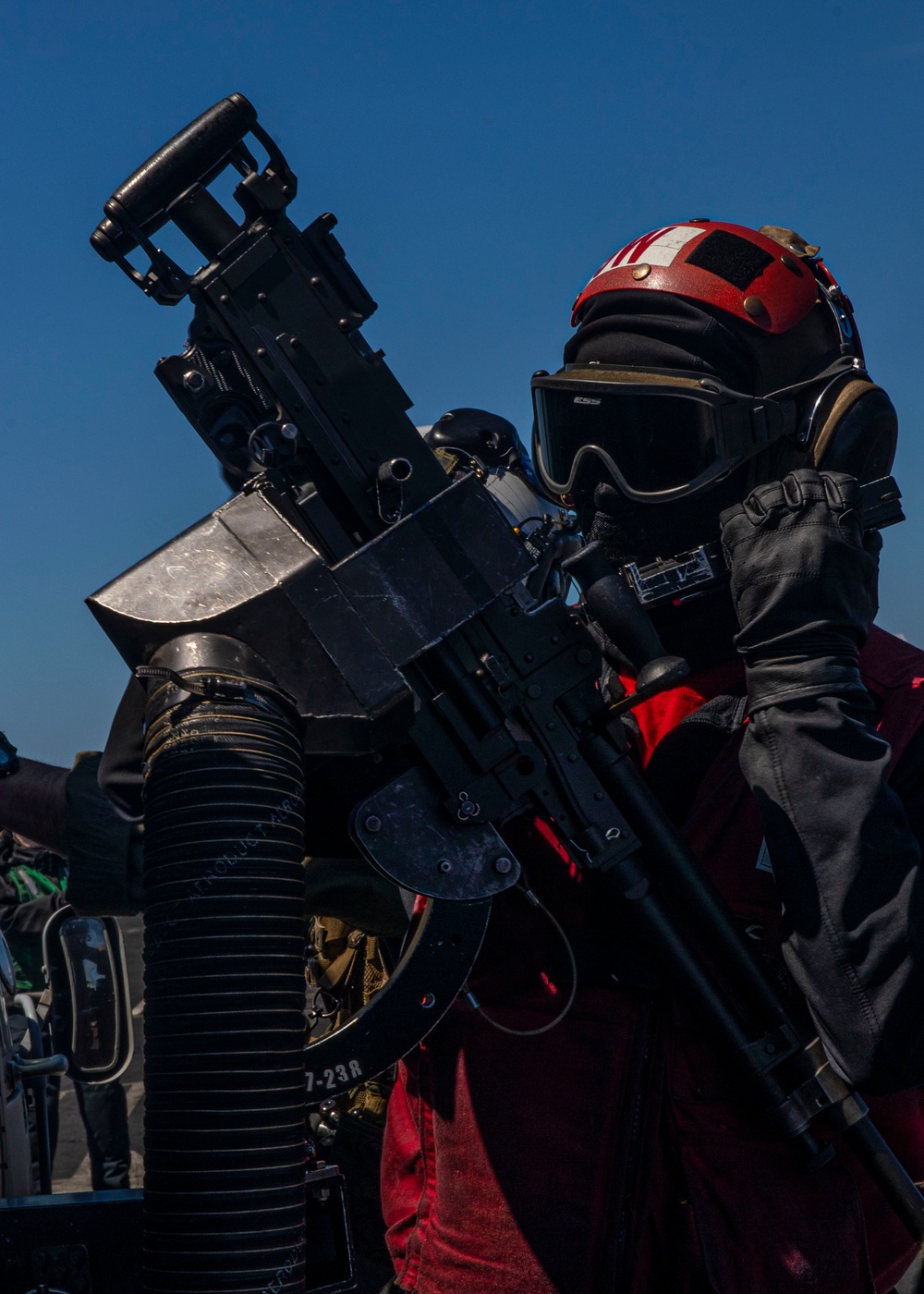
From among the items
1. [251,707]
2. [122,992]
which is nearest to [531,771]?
[251,707]

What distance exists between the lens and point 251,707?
1.68m

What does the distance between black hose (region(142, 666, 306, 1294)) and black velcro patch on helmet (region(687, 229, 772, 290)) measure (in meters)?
1.53

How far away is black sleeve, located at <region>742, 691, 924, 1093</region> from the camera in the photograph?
73.9 inches

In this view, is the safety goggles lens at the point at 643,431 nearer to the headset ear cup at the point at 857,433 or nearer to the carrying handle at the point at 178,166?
the headset ear cup at the point at 857,433

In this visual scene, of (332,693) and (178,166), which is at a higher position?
(178,166)

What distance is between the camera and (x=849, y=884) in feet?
6.24

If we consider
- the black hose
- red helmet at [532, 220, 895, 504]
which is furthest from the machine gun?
red helmet at [532, 220, 895, 504]

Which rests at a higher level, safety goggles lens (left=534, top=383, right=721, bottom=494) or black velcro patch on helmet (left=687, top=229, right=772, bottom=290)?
black velcro patch on helmet (left=687, top=229, right=772, bottom=290)

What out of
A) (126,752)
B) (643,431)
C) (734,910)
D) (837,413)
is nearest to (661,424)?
(643,431)

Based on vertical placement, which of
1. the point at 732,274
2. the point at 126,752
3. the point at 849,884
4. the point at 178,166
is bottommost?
the point at 849,884

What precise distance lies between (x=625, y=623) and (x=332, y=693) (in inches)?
27.1

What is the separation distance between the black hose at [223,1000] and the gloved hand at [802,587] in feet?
2.94

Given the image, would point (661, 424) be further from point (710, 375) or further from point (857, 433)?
point (857, 433)

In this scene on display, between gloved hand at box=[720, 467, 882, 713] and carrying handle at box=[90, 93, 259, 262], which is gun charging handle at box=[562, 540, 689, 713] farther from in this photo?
carrying handle at box=[90, 93, 259, 262]
